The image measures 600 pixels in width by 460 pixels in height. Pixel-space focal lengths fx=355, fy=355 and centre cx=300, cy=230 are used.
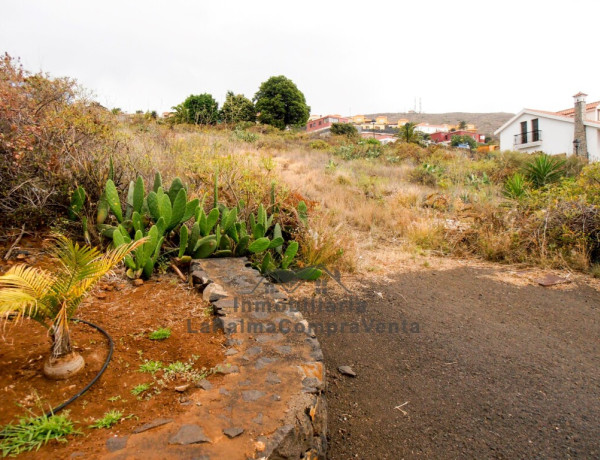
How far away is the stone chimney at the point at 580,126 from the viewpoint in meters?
22.7

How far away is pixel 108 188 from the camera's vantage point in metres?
3.69

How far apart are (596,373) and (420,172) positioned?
10303 mm

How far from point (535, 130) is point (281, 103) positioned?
821 inches

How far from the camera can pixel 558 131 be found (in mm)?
24984

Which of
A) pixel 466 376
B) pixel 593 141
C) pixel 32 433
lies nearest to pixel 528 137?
pixel 593 141

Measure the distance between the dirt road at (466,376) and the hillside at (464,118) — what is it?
73475 mm

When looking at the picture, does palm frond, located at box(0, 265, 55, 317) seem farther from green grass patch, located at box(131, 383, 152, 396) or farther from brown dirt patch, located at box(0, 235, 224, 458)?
green grass patch, located at box(131, 383, 152, 396)

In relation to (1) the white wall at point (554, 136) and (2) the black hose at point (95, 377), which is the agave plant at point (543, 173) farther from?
(1) the white wall at point (554, 136)

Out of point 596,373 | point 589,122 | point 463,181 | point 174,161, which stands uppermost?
point 589,122

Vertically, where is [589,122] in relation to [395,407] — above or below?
above

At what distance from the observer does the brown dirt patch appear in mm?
1644

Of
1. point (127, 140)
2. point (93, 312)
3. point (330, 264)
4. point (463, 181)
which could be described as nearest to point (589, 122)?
point (463, 181)

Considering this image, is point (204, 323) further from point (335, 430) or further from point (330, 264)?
point (330, 264)

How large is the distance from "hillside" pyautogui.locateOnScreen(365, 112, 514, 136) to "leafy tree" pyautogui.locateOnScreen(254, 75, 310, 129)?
4666 cm
